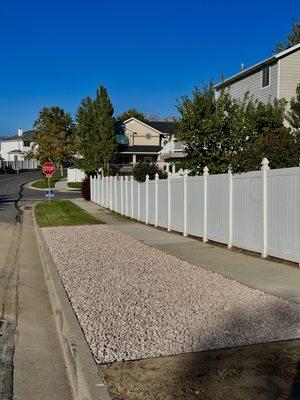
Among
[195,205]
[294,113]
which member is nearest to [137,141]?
[294,113]

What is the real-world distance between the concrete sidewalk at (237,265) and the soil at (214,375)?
7.78 feet

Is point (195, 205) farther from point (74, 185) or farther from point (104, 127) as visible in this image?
point (74, 185)

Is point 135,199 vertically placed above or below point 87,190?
above

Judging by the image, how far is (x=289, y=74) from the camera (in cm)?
2688

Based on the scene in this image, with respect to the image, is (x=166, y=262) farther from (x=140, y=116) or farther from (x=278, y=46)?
(x=140, y=116)

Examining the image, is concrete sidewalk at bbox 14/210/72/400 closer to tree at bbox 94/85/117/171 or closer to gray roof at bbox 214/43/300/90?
gray roof at bbox 214/43/300/90

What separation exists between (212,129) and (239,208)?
19.0 feet

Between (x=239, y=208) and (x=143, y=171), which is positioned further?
(x=143, y=171)

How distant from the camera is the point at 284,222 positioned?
10172 millimetres

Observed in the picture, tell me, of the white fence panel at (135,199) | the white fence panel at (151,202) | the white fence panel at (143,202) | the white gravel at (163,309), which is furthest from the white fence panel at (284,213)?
the white fence panel at (135,199)

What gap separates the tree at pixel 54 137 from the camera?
75812mm

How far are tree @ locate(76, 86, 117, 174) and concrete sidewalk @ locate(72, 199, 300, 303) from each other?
32.2m

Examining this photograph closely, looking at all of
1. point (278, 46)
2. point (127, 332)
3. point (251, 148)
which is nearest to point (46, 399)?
point (127, 332)

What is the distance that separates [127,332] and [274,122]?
14.7 m
